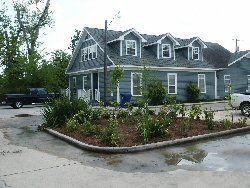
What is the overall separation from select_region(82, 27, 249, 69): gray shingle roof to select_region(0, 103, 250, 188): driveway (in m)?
17.1

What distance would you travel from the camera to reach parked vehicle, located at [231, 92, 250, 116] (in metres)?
17.3

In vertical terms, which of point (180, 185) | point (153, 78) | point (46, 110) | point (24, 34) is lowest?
point (180, 185)

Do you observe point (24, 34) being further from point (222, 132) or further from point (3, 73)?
point (222, 132)

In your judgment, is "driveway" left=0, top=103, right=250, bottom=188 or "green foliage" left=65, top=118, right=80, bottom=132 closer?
"driveway" left=0, top=103, right=250, bottom=188

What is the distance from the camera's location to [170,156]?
28.5 ft

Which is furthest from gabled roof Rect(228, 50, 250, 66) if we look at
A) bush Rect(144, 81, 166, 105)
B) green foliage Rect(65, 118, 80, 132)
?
green foliage Rect(65, 118, 80, 132)

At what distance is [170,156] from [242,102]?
10328 millimetres

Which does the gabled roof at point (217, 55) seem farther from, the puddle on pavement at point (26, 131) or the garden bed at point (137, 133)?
the puddle on pavement at point (26, 131)

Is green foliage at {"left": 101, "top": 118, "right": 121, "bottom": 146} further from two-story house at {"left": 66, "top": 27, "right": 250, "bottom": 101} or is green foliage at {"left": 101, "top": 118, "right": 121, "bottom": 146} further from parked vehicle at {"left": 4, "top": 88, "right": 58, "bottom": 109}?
parked vehicle at {"left": 4, "top": 88, "right": 58, "bottom": 109}

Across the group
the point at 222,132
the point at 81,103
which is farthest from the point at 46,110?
the point at 222,132

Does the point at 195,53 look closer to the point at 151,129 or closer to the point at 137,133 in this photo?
the point at 137,133

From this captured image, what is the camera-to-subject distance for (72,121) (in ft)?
41.3

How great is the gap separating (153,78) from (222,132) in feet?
52.6

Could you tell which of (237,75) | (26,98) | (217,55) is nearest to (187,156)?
(26,98)
